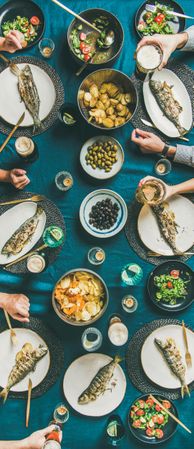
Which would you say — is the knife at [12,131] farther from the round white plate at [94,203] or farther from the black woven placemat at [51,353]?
the black woven placemat at [51,353]

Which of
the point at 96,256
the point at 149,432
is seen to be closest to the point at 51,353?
the point at 96,256

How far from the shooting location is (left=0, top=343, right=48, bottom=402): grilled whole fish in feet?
11.4

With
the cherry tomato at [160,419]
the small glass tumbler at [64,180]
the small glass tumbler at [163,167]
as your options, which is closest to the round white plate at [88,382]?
the cherry tomato at [160,419]

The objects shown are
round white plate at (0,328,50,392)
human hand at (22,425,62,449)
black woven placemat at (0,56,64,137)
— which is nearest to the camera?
human hand at (22,425,62,449)

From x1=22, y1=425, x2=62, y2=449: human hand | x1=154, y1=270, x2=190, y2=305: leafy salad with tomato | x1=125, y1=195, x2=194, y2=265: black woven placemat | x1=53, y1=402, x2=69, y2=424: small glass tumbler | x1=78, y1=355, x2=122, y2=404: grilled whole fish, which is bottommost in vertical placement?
x1=22, y1=425, x2=62, y2=449: human hand

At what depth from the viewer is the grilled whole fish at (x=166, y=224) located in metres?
3.58

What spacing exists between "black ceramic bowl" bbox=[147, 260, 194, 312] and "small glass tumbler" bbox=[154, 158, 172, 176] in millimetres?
510

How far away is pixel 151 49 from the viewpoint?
3.55 m

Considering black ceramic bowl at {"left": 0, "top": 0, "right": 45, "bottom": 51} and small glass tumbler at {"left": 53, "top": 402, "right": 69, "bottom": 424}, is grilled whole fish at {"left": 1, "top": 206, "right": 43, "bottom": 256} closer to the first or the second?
small glass tumbler at {"left": 53, "top": 402, "right": 69, "bottom": 424}

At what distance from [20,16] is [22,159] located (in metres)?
A: 0.82

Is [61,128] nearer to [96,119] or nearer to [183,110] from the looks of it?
[96,119]

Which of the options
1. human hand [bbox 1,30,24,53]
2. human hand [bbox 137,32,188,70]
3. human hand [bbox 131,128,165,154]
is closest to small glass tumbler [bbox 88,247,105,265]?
human hand [bbox 131,128,165,154]

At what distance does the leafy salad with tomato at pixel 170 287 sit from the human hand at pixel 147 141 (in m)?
0.70

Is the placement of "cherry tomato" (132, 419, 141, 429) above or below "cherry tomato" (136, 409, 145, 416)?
below
